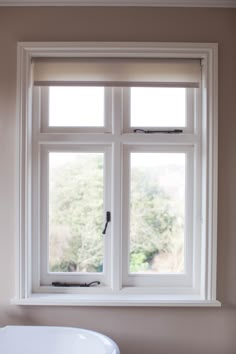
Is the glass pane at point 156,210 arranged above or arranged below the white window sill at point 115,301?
above

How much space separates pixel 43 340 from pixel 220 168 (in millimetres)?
1414

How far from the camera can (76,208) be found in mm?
1992

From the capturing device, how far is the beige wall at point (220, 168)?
1.87m

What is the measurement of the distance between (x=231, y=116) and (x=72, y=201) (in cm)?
111

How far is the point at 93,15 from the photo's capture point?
187 cm

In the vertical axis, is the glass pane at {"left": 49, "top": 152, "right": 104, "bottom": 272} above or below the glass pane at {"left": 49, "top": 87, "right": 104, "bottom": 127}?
below

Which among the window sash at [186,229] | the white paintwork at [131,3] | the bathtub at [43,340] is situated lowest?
the bathtub at [43,340]

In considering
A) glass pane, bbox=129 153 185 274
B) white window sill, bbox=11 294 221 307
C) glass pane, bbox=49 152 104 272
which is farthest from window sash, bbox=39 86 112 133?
white window sill, bbox=11 294 221 307

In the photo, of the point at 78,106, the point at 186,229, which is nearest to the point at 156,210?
the point at 186,229

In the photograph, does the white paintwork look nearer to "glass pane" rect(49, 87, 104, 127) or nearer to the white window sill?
"glass pane" rect(49, 87, 104, 127)

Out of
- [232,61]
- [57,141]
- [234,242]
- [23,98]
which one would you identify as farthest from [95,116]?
[234,242]

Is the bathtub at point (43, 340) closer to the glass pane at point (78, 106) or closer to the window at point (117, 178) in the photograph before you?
the window at point (117, 178)

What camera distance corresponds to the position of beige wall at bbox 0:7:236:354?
1.87 meters

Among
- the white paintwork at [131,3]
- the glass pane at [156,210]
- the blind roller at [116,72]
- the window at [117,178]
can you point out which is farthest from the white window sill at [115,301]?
the white paintwork at [131,3]
